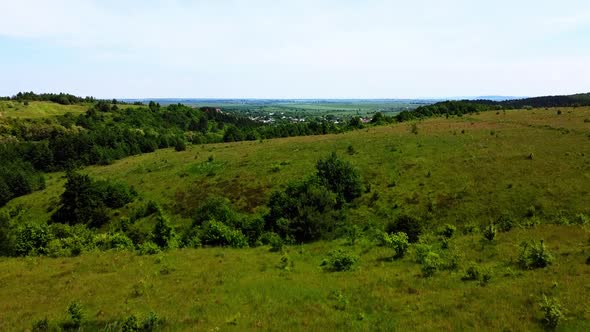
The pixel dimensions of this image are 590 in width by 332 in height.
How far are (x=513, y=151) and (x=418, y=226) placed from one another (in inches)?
1038

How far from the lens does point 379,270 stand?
20141mm

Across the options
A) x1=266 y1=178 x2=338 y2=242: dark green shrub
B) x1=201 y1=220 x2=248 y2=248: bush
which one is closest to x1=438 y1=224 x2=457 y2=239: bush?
x1=266 y1=178 x2=338 y2=242: dark green shrub

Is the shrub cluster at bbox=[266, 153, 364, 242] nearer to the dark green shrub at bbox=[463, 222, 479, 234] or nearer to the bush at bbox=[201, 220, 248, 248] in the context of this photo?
the bush at bbox=[201, 220, 248, 248]

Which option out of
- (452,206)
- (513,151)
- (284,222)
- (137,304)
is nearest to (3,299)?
(137,304)

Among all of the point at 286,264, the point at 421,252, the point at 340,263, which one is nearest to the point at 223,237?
the point at 286,264

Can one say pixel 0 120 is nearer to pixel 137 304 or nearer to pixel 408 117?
pixel 408 117

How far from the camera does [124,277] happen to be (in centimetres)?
2162

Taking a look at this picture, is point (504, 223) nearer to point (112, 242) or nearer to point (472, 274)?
point (472, 274)

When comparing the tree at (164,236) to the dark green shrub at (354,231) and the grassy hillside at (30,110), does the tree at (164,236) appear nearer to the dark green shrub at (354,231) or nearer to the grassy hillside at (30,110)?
the dark green shrub at (354,231)

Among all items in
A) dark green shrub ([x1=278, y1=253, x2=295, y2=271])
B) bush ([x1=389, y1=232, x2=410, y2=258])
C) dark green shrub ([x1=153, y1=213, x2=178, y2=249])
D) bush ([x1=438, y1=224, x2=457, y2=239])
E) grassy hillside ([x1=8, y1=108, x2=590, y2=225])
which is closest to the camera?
dark green shrub ([x1=278, y1=253, x2=295, y2=271])

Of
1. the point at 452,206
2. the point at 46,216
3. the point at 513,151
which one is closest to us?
the point at 452,206

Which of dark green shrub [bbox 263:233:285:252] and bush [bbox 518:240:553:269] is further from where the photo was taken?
dark green shrub [bbox 263:233:285:252]

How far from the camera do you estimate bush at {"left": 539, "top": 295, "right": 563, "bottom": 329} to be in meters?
12.0

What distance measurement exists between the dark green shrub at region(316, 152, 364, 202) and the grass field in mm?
1637
